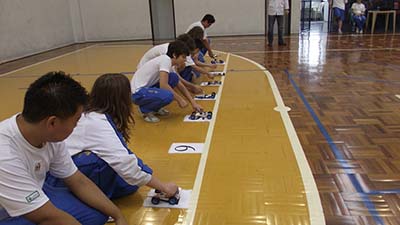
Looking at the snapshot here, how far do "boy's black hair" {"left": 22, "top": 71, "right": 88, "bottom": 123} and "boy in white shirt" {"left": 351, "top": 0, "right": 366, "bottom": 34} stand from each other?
12316 mm

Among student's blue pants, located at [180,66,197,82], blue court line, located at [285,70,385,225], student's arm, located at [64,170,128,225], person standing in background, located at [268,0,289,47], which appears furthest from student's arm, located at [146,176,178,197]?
person standing in background, located at [268,0,289,47]

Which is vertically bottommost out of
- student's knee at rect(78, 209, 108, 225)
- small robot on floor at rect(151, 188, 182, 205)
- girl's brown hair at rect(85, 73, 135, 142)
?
small robot on floor at rect(151, 188, 182, 205)

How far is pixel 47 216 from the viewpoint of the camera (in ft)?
4.09

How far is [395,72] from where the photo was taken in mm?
5305

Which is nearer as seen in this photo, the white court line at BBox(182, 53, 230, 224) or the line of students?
the line of students

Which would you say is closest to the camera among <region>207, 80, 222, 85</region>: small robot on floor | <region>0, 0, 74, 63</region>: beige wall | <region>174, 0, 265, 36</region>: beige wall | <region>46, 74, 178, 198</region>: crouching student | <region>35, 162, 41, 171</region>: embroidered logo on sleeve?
<region>35, 162, 41, 171</region>: embroidered logo on sleeve

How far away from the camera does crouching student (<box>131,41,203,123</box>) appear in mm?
3355

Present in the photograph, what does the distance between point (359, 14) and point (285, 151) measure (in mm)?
10827

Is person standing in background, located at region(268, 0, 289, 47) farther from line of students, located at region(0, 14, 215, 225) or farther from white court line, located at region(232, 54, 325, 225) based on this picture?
line of students, located at region(0, 14, 215, 225)

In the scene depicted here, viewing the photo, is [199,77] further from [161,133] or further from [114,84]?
[114,84]

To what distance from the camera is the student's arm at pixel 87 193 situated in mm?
1558

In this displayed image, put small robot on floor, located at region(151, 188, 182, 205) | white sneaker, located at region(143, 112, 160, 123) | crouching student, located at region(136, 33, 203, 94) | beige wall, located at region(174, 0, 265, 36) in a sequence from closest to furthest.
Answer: small robot on floor, located at region(151, 188, 182, 205), white sneaker, located at region(143, 112, 160, 123), crouching student, located at region(136, 33, 203, 94), beige wall, located at region(174, 0, 265, 36)

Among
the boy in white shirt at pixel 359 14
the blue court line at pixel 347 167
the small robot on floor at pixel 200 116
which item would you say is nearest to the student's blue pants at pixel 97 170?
the blue court line at pixel 347 167

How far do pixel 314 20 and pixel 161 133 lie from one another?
681 inches
